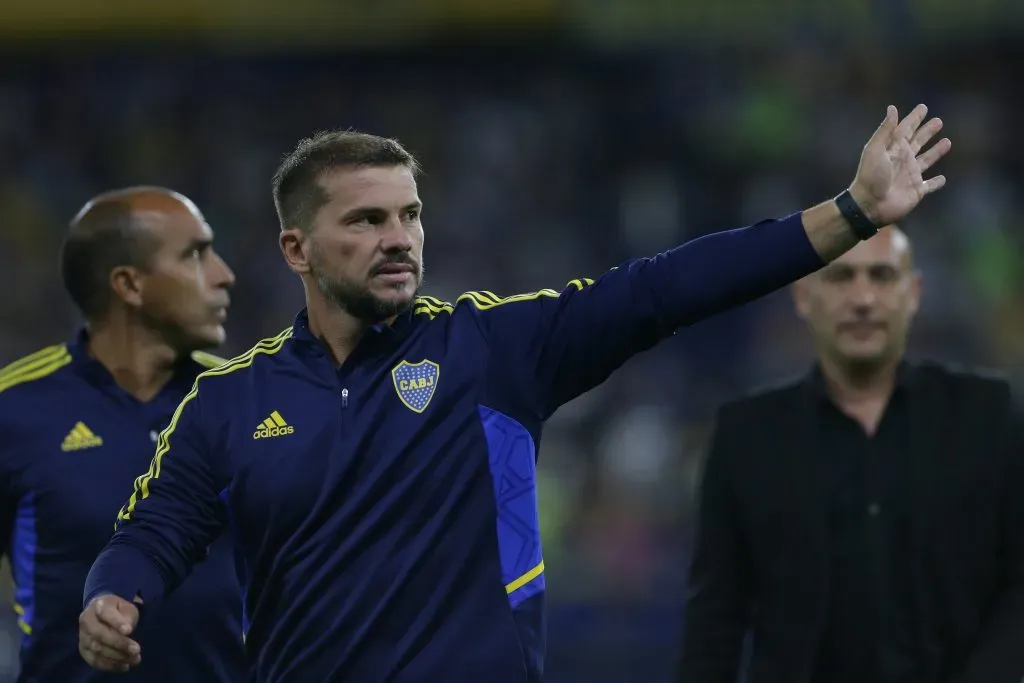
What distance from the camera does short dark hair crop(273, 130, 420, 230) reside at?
357cm

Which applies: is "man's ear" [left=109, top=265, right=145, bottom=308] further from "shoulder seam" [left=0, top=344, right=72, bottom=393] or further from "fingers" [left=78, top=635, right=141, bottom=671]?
"fingers" [left=78, top=635, right=141, bottom=671]

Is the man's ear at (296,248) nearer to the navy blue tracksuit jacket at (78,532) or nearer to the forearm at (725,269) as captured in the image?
the forearm at (725,269)

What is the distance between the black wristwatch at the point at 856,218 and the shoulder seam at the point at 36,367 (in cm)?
242

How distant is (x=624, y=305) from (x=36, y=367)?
2.05 meters

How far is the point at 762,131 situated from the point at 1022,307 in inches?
109

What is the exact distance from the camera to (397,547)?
333cm

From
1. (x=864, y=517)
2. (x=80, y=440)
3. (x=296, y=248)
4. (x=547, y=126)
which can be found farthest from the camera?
(x=547, y=126)

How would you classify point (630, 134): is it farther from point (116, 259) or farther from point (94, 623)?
point (94, 623)

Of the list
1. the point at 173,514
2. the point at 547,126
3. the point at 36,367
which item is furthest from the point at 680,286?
the point at 547,126

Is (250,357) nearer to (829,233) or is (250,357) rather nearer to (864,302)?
(829,233)

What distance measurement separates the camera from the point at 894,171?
10.1ft

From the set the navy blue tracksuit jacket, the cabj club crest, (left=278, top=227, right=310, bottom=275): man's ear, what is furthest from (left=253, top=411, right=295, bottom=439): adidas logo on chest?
the navy blue tracksuit jacket

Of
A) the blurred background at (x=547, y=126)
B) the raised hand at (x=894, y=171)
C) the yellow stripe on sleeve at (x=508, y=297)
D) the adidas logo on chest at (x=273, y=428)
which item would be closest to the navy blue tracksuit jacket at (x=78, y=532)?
the adidas logo on chest at (x=273, y=428)

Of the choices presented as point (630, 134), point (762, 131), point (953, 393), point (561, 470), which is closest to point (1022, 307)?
point (762, 131)
